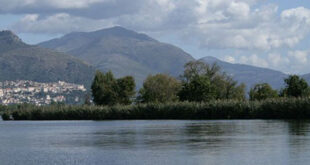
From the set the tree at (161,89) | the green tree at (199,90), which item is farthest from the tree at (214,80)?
the tree at (161,89)

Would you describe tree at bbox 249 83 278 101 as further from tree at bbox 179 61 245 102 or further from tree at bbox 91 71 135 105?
tree at bbox 91 71 135 105

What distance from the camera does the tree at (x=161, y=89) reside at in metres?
142

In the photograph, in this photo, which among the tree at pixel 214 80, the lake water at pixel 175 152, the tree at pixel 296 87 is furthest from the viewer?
the tree at pixel 214 80

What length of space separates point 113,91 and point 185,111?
39.1m

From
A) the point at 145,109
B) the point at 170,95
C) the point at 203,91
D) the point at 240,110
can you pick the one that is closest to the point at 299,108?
the point at 240,110

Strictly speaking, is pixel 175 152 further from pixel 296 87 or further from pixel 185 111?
pixel 296 87

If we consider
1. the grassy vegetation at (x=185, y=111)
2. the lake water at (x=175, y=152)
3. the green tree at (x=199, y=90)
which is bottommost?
the lake water at (x=175, y=152)

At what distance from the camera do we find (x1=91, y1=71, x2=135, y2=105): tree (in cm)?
14238

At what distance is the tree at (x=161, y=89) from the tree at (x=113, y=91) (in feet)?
12.4

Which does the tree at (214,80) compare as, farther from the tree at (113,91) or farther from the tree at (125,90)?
the tree at (113,91)

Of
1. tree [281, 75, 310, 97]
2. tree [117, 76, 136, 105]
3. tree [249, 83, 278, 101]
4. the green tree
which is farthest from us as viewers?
tree [249, 83, 278, 101]

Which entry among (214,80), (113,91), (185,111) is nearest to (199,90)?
(214,80)

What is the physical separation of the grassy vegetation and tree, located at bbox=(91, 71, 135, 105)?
62.7ft

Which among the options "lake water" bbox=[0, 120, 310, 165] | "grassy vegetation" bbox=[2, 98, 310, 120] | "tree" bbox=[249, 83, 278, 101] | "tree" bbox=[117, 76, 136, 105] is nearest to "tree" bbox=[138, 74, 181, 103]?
"tree" bbox=[117, 76, 136, 105]
